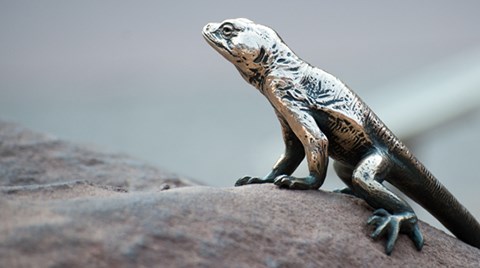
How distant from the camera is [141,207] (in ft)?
5.50

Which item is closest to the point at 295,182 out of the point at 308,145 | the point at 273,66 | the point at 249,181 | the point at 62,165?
the point at 308,145

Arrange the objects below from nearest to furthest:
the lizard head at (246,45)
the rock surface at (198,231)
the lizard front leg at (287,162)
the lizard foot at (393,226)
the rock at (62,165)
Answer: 1. the rock surface at (198,231)
2. the lizard foot at (393,226)
3. the lizard head at (246,45)
4. the lizard front leg at (287,162)
5. the rock at (62,165)

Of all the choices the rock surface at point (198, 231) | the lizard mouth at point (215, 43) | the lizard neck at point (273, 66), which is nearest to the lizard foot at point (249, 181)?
the rock surface at point (198, 231)

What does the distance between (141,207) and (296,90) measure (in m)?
0.62

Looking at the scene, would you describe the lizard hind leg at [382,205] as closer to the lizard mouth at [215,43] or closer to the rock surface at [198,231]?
the rock surface at [198,231]

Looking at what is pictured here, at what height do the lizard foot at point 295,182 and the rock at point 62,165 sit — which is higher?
the lizard foot at point 295,182

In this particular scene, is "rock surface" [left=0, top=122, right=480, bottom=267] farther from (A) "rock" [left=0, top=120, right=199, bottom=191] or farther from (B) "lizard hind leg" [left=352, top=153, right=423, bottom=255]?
(A) "rock" [left=0, top=120, right=199, bottom=191]

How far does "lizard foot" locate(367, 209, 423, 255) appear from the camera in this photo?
1.92 meters

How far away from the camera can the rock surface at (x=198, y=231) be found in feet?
4.86

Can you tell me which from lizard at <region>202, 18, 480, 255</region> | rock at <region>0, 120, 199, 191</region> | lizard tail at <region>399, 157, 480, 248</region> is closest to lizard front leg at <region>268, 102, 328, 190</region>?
lizard at <region>202, 18, 480, 255</region>

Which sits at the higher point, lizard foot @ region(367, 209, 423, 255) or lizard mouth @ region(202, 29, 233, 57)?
lizard mouth @ region(202, 29, 233, 57)

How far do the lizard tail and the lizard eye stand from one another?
0.68 metres

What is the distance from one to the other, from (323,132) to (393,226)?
1.11 feet

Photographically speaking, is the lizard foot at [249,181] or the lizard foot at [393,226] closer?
the lizard foot at [393,226]
